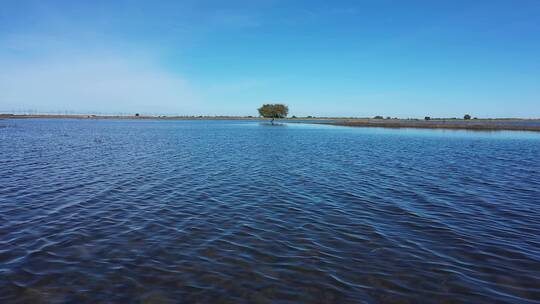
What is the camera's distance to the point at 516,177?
21.9m

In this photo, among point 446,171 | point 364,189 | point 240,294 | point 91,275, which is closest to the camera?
point 240,294

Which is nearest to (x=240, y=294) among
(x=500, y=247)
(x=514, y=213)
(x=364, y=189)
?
(x=500, y=247)

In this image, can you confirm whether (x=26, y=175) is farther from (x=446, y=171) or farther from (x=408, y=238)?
(x=446, y=171)

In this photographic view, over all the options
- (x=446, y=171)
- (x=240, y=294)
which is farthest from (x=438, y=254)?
(x=446, y=171)

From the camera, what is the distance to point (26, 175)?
830 inches

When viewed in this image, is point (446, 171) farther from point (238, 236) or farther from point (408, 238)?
point (238, 236)

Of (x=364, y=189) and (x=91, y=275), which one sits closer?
(x=91, y=275)

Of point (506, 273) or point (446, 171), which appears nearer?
point (506, 273)

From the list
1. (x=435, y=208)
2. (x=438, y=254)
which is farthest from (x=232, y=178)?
(x=438, y=254)

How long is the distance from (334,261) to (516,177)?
21.5m

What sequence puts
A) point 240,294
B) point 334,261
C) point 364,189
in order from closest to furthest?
point 240,294 < point 334,261 < point 364,189

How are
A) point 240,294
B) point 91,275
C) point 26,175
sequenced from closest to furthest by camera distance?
point 240,294 < point 91,275 < point 26,175

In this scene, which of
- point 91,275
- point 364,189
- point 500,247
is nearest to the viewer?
point 91,275

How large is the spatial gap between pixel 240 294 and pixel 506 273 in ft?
25.7
